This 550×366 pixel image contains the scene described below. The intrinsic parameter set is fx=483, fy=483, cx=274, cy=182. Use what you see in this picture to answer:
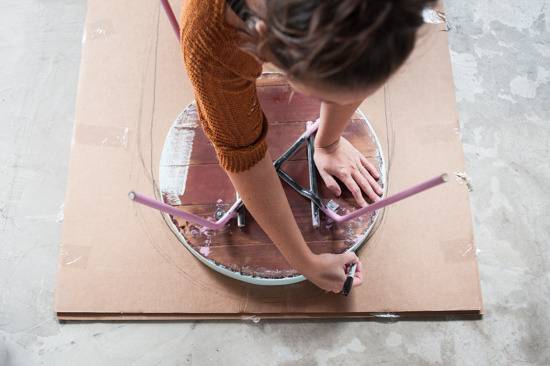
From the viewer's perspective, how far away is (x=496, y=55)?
1355 mm

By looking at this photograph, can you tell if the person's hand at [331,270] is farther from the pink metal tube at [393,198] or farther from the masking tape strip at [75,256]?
the masking tape strip at [75,256]

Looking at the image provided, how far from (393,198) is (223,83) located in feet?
1.18

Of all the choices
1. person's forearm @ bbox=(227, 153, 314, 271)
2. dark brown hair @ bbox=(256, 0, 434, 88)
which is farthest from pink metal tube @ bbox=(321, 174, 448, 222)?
dark brown hair @ bbox=(256, 0, 434, 88)

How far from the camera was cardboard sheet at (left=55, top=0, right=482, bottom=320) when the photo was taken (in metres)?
1.09

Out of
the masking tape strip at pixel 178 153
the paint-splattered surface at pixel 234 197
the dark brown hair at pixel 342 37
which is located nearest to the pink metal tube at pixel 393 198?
the paint-splattered surface at pixel 234 197

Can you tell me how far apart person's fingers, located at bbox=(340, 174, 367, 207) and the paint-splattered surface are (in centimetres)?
2

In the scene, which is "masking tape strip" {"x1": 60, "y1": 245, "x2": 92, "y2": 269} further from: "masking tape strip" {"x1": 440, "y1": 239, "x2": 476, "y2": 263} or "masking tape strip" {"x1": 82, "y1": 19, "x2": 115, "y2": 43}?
"masking tape strip" {"x1": 440, "y1": 239, "x2": 476, "y2": 263}

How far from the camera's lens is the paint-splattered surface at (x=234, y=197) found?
1083mm

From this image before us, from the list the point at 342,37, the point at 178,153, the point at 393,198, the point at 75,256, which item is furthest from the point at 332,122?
the point at 75,256

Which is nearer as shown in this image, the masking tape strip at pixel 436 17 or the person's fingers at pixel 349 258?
the person's fingers at pixel 349 258

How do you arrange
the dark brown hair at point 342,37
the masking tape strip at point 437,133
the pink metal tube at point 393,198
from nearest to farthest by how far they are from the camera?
the dark brown hair at point 342,37, the pink metal tube at point 393,198, the masking tape strip at point 437,133

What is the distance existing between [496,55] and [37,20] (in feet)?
4.39

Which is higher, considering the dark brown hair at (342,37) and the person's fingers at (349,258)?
the dark brown hair at (342,37)

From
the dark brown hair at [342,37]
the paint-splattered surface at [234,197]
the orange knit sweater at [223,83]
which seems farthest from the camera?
the paint-splattered surface at [234,197]
